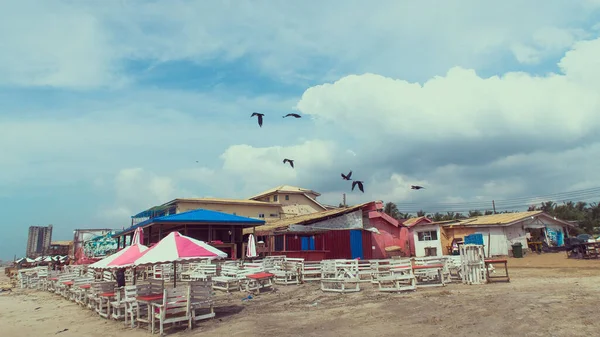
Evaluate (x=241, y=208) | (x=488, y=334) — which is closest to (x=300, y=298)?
(x=488, y=334)

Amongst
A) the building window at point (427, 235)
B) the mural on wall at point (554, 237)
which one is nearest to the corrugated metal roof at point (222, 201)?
the building window at point (427, 235)

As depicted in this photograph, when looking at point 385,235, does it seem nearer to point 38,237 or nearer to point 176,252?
point 176,252

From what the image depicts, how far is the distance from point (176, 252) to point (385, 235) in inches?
909

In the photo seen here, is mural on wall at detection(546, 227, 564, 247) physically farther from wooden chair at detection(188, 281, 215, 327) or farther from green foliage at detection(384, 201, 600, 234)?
wooden chair at detection(188, 281, 215, 327)

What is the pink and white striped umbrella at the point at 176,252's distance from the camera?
30.6 ft

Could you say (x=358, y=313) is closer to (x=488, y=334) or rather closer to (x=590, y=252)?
(x=488, y=334)

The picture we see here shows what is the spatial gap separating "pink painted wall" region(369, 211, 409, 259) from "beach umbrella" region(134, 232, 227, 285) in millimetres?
19624

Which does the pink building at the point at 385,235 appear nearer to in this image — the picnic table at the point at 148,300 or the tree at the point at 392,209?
the picnic table at the point at 148,300

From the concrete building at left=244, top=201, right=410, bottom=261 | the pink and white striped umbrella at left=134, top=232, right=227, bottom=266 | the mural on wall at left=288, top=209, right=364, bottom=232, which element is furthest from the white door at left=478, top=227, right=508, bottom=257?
the pink and white striped umbrella at left=134, top=232, right=227, bottom=266

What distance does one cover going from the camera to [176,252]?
31.1 feet

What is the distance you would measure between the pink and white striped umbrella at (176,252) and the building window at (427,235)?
79.2 feet

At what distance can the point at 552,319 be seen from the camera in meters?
7.59

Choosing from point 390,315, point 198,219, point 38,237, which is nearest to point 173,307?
point 390,315

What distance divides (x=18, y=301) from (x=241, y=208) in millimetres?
29828
